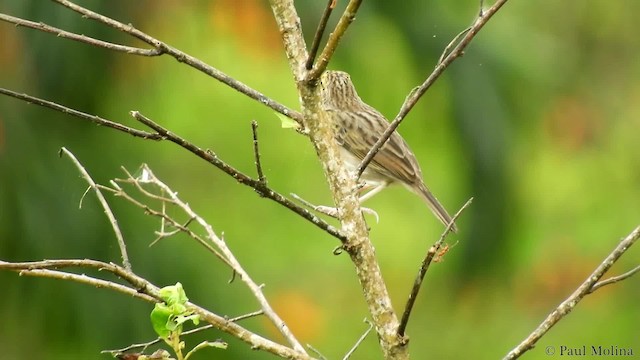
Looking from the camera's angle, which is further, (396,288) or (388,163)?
(396,288)

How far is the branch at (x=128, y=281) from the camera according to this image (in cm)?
195

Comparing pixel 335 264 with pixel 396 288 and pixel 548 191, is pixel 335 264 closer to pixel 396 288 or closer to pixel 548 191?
pixel 396 288

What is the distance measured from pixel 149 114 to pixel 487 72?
1935 mm

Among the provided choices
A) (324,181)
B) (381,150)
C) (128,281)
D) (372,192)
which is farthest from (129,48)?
(324,181)

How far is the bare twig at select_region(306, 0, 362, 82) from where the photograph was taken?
2033mm

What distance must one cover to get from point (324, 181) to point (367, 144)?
1297mm

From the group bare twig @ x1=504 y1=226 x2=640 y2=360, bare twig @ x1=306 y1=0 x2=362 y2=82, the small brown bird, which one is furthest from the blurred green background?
bare twig @ x1=504 y1=226 x2=640 y2=360

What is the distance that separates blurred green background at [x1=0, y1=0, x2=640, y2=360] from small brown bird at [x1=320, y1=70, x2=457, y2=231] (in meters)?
0.16

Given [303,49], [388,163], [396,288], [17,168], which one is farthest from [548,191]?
[303,49]

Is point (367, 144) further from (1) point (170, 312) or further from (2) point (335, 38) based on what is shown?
(1) point (170, 312)

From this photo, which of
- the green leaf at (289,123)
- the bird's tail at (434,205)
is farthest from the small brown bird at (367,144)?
the green leaf at (289,123)

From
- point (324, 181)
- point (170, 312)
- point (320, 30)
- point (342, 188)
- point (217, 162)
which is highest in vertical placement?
point (324, 181)

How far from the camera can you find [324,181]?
6.57 metres

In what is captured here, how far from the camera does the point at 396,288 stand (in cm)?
709
